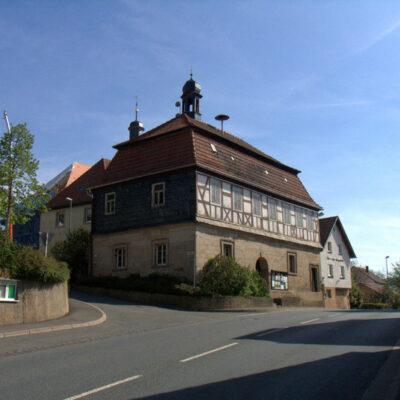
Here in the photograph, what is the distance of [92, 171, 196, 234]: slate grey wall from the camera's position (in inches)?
1115

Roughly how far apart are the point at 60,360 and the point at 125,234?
22.0 meters

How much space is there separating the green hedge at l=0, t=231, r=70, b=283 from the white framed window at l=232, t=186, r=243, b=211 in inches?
614

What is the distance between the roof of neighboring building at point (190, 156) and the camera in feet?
97.0

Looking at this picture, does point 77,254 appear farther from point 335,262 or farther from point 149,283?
point 335,262

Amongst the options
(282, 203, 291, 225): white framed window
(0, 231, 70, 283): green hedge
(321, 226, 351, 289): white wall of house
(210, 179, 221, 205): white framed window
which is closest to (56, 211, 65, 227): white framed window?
(210, 179, 221, 205): white framed window

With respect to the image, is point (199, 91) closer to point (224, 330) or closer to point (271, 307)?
point (271, 307)

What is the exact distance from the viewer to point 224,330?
45.0ft

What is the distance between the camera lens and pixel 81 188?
138 ft

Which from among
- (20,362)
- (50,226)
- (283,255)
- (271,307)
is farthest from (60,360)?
(50,226)

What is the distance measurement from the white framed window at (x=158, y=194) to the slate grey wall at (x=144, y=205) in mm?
230

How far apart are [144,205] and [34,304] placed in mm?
14976

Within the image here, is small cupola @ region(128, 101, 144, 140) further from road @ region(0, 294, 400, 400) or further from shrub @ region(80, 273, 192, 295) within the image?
road @ region(0, 294, 400, 400)

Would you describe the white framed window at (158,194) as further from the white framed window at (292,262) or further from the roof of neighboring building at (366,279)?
the roof of neighboring building at (366,279)

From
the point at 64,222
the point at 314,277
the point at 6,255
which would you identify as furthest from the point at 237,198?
the point at 6,255
